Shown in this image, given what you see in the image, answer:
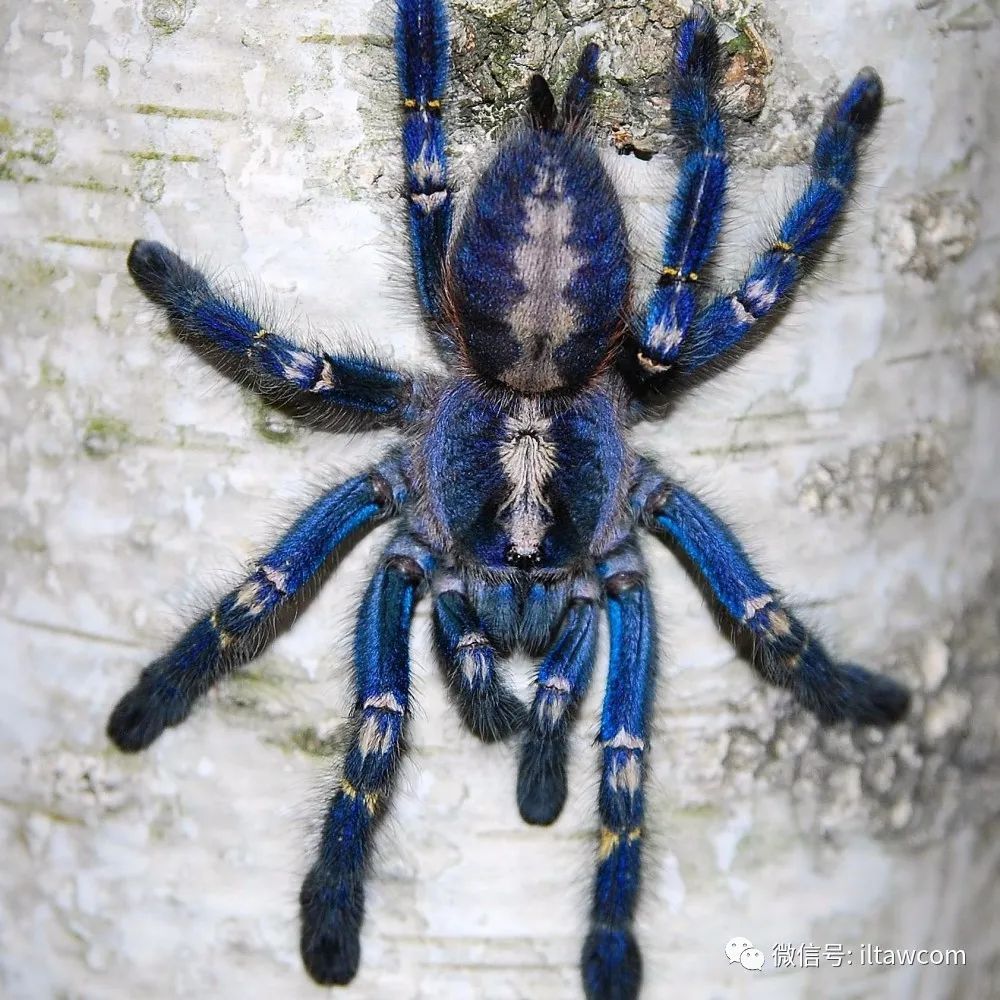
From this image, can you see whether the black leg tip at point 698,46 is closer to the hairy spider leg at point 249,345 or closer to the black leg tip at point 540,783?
the hairy spider leg at point 249,345

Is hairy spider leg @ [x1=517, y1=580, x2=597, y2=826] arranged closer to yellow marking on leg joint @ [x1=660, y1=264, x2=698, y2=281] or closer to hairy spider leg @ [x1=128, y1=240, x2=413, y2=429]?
hairy spider leg @ [x1=128, y1=240, x2=413, y2=429]

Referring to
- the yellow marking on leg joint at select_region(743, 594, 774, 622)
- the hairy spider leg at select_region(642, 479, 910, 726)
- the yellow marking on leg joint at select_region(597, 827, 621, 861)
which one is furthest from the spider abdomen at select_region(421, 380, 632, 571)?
the yellow marking on leg joint at select_region(597, 827, 621, 861)

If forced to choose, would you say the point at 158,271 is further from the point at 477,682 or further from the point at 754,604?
the point at 754,604

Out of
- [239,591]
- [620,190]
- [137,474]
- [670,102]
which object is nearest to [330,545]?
[239,591]

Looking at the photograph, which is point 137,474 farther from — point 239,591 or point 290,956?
point 290,956

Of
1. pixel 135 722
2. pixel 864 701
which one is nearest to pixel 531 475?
pixel 864 701

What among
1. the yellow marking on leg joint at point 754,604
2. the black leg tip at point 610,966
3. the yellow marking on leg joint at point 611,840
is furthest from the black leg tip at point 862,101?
the black leg tip at point 610,966

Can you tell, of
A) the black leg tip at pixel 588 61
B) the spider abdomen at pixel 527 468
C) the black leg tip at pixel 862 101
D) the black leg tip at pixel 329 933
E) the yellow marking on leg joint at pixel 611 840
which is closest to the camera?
the black leg tip at pixel 588 61
